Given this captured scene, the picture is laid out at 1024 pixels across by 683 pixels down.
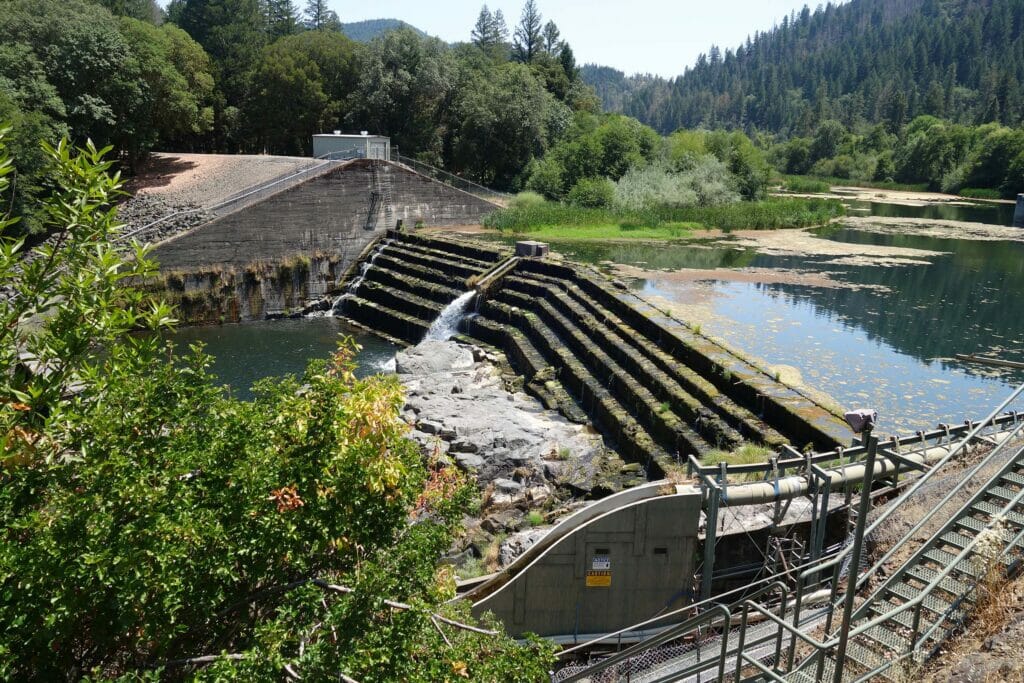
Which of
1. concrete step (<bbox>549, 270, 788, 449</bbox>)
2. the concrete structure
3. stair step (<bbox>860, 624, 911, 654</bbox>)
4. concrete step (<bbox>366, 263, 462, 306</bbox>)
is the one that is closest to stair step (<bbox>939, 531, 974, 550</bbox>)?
stair step (<bbox>860, 624, 911, 654</bbox>)

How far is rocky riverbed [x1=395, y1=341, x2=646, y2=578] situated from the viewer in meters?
11.1

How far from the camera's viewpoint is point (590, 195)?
36344 mm

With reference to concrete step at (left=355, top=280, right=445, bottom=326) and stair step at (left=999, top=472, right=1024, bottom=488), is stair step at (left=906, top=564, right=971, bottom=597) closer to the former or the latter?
stair step at (left=999, top=472, right=1024, bottom=488)

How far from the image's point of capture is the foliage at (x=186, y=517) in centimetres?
414

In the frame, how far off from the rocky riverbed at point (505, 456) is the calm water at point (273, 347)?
3.35 m

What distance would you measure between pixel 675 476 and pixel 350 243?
1919 cm

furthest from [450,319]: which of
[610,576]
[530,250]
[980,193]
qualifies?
[980,193]

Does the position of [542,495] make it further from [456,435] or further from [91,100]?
A: [91,100]

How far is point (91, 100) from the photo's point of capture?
2614 centimetres

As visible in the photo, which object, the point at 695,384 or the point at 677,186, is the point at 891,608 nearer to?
the point at 695,384

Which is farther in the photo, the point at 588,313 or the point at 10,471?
the point at 588,313

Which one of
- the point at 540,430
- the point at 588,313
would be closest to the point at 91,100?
the point at 588,313

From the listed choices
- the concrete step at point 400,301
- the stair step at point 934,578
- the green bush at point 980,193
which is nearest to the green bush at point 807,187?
the green bush at point 980,193

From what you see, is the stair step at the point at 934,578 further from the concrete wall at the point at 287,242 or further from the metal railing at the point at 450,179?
the metal railing at the point at 450,179
